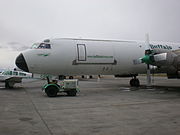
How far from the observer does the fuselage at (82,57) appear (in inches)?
523

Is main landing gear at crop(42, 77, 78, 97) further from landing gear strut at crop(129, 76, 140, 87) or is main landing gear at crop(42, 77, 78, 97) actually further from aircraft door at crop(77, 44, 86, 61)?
landing gear strut at crop(129, 76, 140, 87)

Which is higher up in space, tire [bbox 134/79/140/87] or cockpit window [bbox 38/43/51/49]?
cockpit window [bbox 38/43/51/49]

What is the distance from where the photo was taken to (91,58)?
14492 millimetres

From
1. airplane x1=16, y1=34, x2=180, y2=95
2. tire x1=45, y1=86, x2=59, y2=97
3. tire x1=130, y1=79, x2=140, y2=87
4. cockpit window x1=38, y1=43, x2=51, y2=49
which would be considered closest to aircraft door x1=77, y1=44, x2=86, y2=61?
airplane x1=16, y1=34, x2=180, y2=95

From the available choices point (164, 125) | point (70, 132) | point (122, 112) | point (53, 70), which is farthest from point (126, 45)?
point (70, 132)

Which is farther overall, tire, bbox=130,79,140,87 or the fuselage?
tire, bbox=130,79,140,87

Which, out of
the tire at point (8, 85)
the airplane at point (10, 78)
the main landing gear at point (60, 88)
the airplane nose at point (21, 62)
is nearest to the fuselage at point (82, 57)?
the airplane nose at point (21, 62)

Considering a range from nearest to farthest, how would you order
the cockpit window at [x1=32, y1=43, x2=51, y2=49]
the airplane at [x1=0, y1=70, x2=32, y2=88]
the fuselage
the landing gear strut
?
the fuselage < the cockpit window at [x1=32, y1=43, x2=51, y2=49] < the airplane at [x1=0, y1=70, x2=32, y2=88] < the landing gear strut

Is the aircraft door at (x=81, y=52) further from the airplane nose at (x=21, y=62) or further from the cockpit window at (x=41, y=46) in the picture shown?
the airplane nose at (x=21, y=62)

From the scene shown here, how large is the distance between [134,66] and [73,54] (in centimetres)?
568

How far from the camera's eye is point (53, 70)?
13648 mm

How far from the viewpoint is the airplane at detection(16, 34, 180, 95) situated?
13.3 meters

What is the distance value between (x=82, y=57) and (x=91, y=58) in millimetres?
718

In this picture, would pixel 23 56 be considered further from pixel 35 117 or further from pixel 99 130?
pixel 99 130
